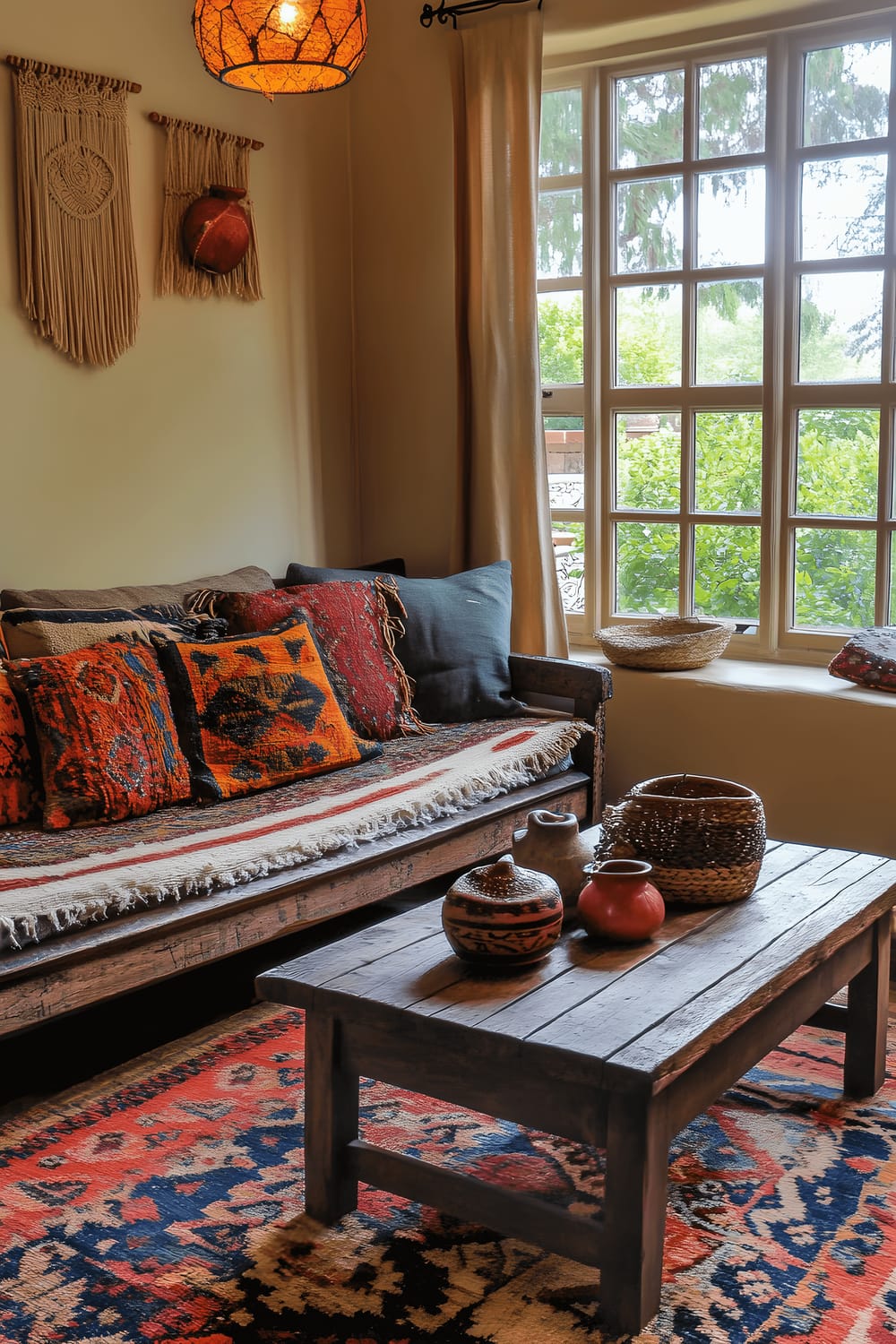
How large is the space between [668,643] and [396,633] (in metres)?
0.79

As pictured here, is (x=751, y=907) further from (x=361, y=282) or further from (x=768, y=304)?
(x=361, y=282)

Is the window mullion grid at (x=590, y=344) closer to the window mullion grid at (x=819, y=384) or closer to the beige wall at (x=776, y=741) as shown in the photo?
the beige wall at (x=776, y=741)

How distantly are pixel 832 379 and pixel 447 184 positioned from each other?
1373 mm

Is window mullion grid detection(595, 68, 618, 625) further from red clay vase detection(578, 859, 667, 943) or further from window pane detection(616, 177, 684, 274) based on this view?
red clay vase detection(578, 859, 667, 943)

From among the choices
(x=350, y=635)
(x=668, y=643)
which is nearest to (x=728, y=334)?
(x=668, y=643)

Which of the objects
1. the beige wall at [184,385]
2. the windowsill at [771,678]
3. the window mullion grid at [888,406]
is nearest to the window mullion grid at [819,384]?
the window mullion grid at [888,406]

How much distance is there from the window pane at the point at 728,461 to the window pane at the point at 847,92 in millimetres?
801

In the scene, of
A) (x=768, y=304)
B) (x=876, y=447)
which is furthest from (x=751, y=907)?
(x=768, y=304)

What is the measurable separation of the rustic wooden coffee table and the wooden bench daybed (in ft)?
1.53

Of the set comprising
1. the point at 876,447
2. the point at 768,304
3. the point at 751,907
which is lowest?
the point at 751,907

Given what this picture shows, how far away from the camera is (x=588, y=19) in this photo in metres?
3.73

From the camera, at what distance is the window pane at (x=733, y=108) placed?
3709 millimetres

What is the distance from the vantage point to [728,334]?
385 cm

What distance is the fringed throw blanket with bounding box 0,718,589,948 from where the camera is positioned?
7.41 ft
